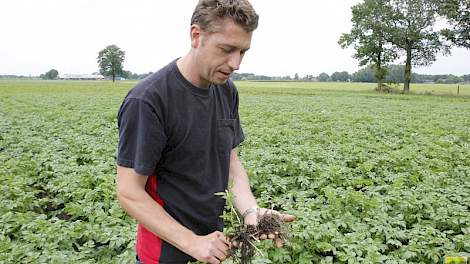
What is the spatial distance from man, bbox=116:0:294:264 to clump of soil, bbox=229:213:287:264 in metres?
0.06

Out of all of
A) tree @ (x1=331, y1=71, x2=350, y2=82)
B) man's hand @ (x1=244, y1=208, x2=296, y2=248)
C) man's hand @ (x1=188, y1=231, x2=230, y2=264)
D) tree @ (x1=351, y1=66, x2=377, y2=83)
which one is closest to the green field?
Answer: man's hand @ (x1=244, y1=208, x2=296, y2=248)

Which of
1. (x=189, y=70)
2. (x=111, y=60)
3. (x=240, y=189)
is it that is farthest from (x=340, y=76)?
(x=189, y=70)

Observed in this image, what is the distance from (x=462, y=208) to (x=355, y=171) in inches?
90.9

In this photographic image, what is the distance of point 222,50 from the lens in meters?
1.78

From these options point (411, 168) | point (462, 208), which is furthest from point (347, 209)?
point (411, 168)

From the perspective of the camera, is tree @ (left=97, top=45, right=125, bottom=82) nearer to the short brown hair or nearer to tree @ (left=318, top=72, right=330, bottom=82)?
tree @ (left=318, top=72, right=330, bottom=82)

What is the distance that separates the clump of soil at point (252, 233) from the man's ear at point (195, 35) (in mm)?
867

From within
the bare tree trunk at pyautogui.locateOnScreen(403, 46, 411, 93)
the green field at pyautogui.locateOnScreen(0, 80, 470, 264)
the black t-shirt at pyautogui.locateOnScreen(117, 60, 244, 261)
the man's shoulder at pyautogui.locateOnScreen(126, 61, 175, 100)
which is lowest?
the green field at pyautogui.locateOnScreen(0, 80, 470, 264)

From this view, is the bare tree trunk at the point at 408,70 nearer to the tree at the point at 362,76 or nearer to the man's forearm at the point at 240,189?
the tree at the point at 362,76

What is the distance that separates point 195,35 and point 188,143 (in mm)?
490

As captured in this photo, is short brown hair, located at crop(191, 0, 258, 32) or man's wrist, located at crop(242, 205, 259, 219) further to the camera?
man's wrist, located at crop(242, 205, 259, 219)

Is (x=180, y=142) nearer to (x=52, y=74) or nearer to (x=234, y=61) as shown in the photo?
(x=234, y=61)

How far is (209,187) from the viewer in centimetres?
208

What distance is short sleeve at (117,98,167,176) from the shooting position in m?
1.74
